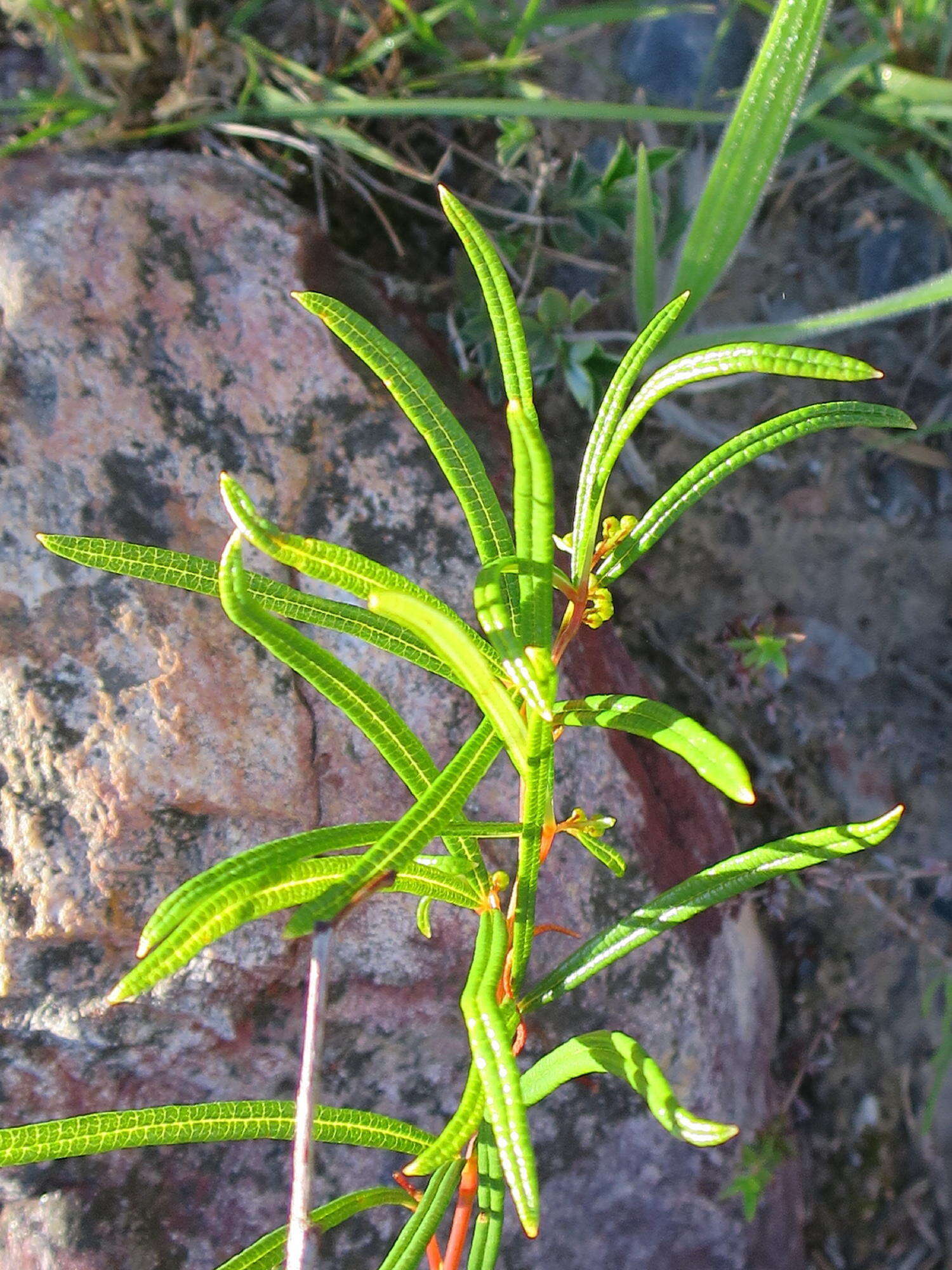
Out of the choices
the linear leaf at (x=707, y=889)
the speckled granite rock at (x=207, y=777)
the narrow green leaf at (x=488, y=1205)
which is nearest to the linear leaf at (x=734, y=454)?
the linear leaf at (x=707, y=889)

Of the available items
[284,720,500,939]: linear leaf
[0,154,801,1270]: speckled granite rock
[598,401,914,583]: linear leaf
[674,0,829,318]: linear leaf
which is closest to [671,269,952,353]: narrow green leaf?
[674,0,829,318]: linear leaf

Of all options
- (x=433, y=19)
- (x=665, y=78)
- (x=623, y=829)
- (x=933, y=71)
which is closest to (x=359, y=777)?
(x=623, y=829)

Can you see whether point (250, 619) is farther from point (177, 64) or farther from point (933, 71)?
point (933, 71)

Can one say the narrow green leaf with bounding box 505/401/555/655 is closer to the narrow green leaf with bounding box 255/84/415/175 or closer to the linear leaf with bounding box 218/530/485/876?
the linear leaf with bounding box 218/530/485/876

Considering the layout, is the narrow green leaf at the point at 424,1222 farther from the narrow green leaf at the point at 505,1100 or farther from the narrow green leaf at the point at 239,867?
the narrow green leaf at the point at 239,867

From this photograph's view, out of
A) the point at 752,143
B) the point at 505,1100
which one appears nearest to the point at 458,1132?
the point at 505,1100

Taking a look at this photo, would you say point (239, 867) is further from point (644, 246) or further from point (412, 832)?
point (644, 246)
